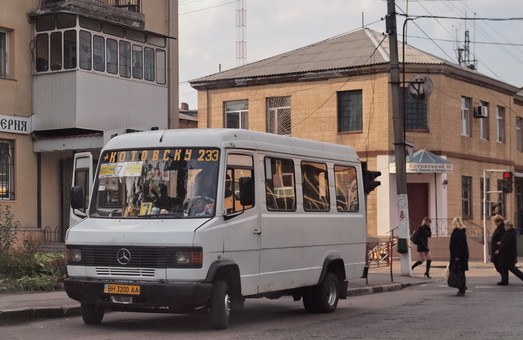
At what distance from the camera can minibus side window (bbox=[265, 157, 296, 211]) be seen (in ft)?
44.0

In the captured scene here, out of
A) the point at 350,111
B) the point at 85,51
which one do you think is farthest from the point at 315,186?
the point at 350,111

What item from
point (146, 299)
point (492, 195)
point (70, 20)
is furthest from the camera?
point (492, 195)

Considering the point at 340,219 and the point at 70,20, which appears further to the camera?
the point at 70,20

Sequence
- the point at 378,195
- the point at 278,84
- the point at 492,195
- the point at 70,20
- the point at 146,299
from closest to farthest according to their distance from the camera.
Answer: the point at 146,299 < the point at 70,20 < the point at 378,195 < the point at 278,84 < the point at 492,195

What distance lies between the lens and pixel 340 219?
15.6 m

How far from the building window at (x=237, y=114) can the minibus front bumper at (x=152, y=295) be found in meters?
29.0

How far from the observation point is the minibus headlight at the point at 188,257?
38.1ft

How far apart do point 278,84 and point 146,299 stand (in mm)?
28798

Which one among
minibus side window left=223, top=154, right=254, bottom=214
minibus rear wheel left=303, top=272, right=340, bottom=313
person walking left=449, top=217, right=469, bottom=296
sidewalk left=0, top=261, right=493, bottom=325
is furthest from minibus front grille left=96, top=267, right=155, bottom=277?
person walking left=449, top=217, right=469, bottom=296

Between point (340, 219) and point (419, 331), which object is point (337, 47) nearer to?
point (340, 219)

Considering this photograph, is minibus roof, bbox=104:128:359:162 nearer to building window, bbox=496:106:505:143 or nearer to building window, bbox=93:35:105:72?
building window, bbox=93:35:105:72

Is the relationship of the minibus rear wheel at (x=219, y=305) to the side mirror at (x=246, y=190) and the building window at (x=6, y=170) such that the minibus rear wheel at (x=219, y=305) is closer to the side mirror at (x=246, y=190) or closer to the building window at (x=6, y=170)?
the side mirror at (x=246, y=190)

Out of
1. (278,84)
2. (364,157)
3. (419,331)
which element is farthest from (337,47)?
(419,331)

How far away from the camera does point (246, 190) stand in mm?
12430
